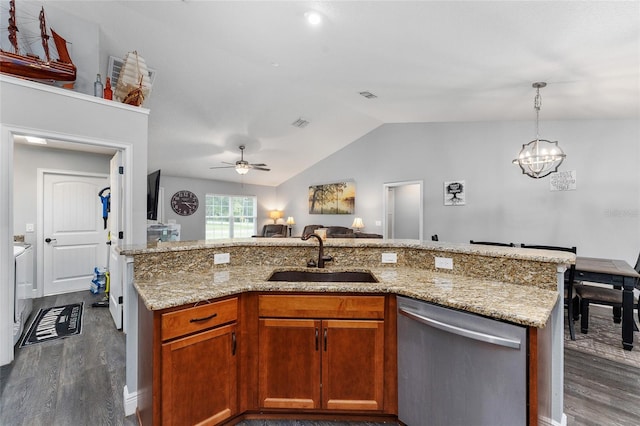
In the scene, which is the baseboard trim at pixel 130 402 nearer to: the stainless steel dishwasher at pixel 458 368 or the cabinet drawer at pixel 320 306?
the cabinet drawer at pixel 320 306

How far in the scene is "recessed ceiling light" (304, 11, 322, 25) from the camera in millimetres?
2260

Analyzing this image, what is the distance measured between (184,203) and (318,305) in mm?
6657

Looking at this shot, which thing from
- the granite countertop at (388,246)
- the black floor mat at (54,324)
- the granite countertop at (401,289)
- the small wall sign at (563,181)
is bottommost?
the black floor mat at (54,324)

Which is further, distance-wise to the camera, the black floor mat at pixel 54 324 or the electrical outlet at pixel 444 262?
the black floor mat at pixel 54 324

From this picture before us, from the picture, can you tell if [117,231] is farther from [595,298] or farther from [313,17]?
[595,298]

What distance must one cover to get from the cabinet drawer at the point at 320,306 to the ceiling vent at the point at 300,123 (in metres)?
4.35

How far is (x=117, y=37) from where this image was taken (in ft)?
9.97

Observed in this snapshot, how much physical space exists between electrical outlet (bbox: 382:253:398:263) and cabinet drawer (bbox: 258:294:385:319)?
59cm

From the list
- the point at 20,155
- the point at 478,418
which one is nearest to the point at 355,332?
the point at 478,418

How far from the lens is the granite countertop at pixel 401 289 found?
1.26 metres

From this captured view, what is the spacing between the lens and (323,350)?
5.30ft

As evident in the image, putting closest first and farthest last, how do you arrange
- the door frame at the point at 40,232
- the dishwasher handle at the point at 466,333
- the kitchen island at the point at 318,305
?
1. the dishwasher handle at the point at 466,333
2. the kitchen island at the point at 318,305
3. the door frame at the point at 40,232

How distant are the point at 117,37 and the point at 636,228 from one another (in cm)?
665

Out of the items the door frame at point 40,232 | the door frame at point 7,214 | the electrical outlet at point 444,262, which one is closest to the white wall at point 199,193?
the door frame at point 40,232
